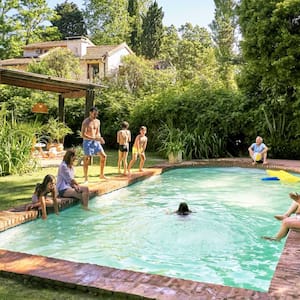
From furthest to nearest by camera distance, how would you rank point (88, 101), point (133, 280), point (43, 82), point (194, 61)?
A: point (194, 61), point (88, 101), point (43, 82), point (133, 280)

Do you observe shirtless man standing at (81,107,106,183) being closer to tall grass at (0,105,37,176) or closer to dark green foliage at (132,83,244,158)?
tall grass at (0,105,37,176)

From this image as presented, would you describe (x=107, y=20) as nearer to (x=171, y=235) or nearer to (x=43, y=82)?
(x=43, y=82)

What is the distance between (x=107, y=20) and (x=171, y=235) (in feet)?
166

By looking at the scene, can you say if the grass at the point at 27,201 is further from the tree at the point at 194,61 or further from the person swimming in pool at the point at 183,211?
the tree at the point at 194,61

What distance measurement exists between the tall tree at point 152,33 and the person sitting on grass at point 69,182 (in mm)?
41593

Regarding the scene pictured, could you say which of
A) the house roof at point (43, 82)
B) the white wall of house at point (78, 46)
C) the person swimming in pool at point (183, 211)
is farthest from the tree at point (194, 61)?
the person swimming in pool at point (183, 211)

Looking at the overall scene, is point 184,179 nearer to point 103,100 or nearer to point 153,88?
point 103,100

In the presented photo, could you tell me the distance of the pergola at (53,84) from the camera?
36.3 ft

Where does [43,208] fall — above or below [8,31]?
below

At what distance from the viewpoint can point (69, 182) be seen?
6.71 metres

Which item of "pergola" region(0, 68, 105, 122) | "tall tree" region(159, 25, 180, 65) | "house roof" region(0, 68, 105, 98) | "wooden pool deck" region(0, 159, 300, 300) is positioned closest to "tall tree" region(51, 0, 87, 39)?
"tall tree" region(159, 25, 180, 65)

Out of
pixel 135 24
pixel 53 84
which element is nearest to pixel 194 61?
pixel 135 24

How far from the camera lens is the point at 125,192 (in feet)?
28.7

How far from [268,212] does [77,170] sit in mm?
5436
